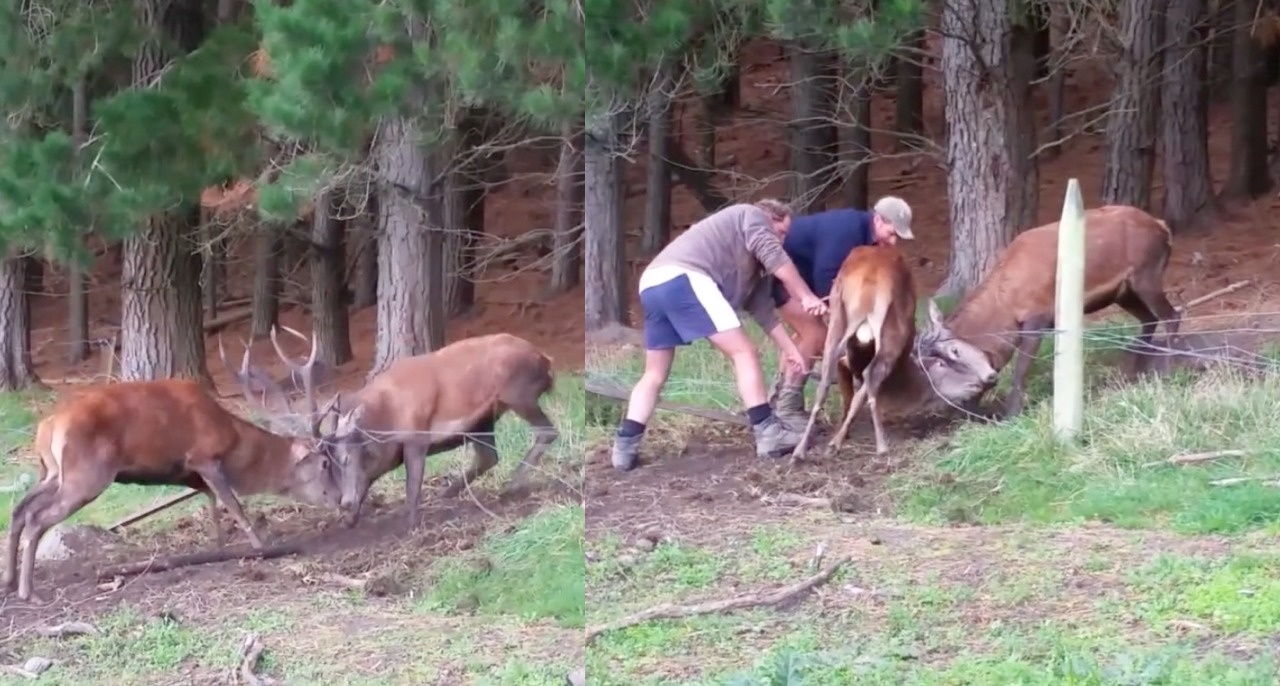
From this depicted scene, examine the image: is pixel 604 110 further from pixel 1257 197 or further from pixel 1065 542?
pixel 1257 197

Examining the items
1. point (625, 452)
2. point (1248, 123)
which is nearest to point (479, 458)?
point (625, 452)

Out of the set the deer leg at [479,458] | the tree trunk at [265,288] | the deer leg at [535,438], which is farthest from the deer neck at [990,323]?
the tree trunk at [265,288]

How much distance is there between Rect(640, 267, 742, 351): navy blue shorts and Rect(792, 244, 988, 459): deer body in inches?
21.6

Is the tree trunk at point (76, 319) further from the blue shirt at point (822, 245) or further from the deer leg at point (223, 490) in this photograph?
the blue shirt at point (822, 245)

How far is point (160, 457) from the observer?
6.25 metres

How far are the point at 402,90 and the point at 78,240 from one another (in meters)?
2.54

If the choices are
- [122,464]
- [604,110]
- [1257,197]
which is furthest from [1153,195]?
[122,464]

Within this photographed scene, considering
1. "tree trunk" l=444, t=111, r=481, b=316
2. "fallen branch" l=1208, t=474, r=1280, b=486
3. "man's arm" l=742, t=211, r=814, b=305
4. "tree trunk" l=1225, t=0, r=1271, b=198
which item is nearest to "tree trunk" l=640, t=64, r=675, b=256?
"man's arm" l=742, t=211, r=814, b=305

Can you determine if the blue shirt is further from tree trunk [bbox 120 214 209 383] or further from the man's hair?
tree trunk [bbox 120 214 209 383]

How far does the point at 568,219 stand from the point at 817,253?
1.13 meters

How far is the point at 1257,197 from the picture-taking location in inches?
520

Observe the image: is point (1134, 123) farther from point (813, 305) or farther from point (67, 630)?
point (67, 630)

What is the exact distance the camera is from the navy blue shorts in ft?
20.1

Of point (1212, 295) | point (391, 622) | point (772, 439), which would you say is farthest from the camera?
point (1212, 295)
